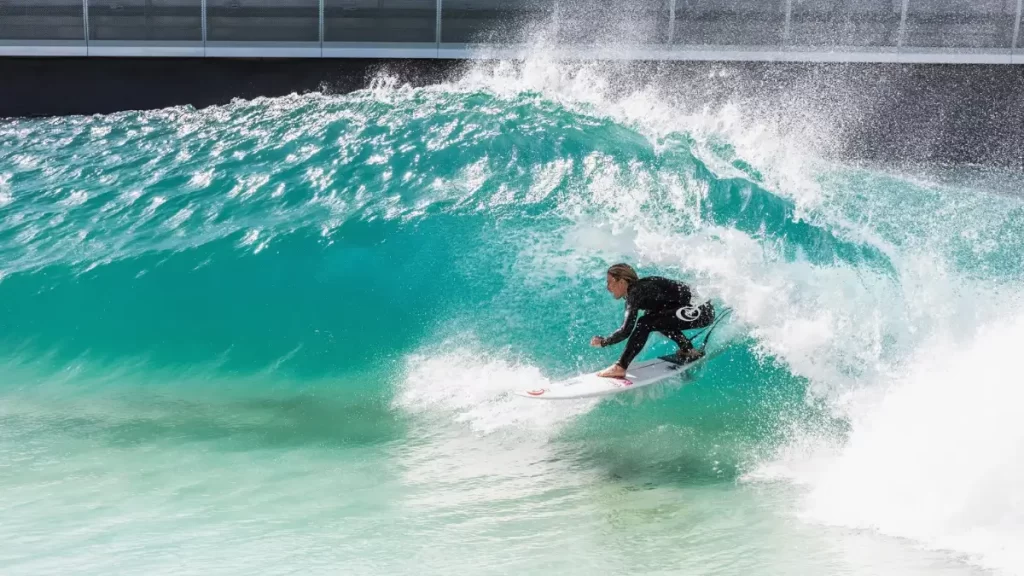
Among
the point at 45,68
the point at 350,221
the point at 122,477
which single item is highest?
the point at 45,68

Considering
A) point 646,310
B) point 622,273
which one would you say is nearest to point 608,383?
point 646,310

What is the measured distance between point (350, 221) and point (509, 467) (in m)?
4.25

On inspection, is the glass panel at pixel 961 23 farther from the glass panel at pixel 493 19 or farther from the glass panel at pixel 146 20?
the glass panel at pixel 146 20

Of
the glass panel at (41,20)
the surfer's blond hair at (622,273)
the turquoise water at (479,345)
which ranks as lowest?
the turquoise water at (479,345)

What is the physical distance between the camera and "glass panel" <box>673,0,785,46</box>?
Answer: 12398 mm

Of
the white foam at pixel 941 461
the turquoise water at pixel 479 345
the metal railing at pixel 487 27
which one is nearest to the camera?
the white foam at pixel 941 461

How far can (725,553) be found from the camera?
4980 mm

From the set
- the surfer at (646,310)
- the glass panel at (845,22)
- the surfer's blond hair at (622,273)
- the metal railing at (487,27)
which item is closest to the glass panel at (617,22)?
the metal railing at (487,27)

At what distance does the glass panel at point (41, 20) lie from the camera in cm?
1227

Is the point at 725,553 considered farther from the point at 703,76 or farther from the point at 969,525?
the point at 703,76

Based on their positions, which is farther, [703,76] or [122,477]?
[703,76]

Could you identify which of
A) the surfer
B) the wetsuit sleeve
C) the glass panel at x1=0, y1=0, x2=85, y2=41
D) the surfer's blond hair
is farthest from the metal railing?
the wetsuit sleeve

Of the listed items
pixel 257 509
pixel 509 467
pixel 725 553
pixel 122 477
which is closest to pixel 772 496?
pixel 725 553

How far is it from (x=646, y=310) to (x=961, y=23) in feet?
27.4
